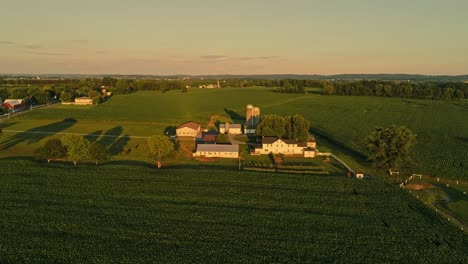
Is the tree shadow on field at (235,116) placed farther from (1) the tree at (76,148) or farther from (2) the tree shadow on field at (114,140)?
(1) the tree at (76,148)

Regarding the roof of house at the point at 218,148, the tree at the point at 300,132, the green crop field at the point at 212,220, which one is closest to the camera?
the green crop field at the point at 212,220

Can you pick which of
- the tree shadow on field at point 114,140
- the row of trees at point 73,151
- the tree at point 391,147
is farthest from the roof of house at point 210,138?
the tree at point 391,147

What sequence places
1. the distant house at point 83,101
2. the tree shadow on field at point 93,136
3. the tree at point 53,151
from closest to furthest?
the tree at point 53,151, the tree shadow on field at point 93,136, the distant house at point 83,101

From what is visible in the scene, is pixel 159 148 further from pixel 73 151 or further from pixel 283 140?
pixel 283 140

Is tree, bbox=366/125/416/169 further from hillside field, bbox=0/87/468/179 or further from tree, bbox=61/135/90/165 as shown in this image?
tree, bbox=61/135/90/165

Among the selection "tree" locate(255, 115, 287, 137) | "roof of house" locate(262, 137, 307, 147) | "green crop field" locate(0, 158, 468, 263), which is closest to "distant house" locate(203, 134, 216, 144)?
"tree" locate(255, 115, 287, 137)

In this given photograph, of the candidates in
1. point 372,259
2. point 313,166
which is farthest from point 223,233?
point 313,166

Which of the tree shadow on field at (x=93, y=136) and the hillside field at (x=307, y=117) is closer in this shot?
the hillside field at (x=307, y=117)

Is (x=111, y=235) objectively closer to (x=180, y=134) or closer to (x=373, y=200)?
(x=373, y=200)
